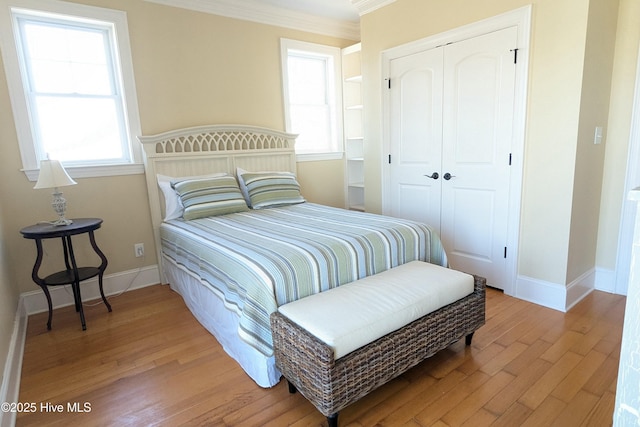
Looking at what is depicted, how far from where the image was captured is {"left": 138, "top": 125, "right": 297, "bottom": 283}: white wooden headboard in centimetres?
319

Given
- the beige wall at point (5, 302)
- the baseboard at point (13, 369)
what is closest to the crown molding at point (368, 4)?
the beige wall at point (5, 302)

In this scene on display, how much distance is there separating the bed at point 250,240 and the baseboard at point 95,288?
151 mm

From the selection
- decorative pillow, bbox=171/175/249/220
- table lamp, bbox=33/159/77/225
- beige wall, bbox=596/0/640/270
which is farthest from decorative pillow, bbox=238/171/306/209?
beige wall, bbox=596/0/640/270

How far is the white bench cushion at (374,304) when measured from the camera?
152cm

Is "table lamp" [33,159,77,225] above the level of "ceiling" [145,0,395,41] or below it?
below

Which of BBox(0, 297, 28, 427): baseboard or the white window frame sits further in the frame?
the white window frame

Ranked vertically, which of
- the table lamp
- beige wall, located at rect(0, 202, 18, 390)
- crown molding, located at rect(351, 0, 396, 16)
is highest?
crown molding, located at rect(351, 0, 396, 16)

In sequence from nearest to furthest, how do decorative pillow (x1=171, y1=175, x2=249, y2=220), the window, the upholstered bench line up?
the upholstered bench
decorative pillow (x1=171, y1=175, x2=249, y2=220)
the window

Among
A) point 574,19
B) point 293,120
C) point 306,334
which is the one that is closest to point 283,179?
point 293,120

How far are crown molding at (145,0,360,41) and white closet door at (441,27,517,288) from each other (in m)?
1.78

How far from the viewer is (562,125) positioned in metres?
2.38

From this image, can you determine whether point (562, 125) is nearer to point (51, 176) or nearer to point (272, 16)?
point (272, 16)


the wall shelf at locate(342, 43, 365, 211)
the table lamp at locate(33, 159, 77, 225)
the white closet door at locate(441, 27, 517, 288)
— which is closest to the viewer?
the table lamp at locate(33, 159, 77, 225)

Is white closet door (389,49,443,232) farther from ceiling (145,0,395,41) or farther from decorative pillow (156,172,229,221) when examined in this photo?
decorative pillow (156,172,229,221)
